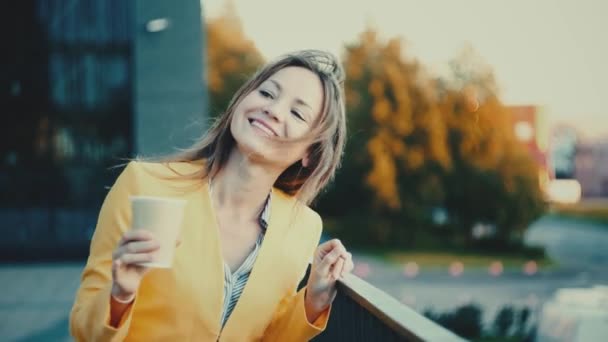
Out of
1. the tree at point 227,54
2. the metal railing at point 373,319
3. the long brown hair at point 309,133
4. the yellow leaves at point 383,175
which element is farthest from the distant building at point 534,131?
the long brown hair at point 309,133

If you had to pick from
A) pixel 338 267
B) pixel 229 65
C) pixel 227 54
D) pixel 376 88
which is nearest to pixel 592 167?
pixel 376 88

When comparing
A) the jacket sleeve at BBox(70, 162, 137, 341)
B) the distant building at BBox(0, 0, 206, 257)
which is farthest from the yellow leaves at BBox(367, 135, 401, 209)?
the jacket sleeve at BBox(70, 162, 137, 341)

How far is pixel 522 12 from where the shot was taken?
→ 140ft

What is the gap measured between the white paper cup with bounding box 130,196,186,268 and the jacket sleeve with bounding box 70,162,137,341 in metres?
0.17

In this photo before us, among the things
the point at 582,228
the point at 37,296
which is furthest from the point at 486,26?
the point at 37,296

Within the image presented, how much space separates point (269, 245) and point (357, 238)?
3308 cm

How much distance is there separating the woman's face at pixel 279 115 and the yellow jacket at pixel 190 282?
5.7 inches

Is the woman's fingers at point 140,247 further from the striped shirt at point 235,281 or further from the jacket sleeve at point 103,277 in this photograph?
the striped shirt at point 235,281

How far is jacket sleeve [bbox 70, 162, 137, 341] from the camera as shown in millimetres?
1361

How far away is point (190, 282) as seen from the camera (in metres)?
1.58

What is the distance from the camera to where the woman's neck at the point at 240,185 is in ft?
5.71

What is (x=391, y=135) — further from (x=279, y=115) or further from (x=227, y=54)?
(x=279, y=115)

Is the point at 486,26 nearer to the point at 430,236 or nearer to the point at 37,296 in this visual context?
the point at 430,236

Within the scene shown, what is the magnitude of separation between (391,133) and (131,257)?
104 ft
